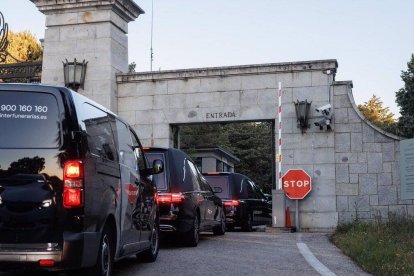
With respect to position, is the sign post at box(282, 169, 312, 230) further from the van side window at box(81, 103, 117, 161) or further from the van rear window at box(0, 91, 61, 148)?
the van rear window at box(0, 91, 61, 148)

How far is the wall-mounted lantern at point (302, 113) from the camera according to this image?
16.9 meters

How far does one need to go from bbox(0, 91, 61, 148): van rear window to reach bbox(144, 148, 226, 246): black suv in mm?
4798

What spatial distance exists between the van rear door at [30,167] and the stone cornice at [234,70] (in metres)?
12.3

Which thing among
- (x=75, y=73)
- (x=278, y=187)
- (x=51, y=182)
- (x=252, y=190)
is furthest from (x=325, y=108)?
(x=51, y=182)

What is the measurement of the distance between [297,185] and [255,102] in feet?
8.87

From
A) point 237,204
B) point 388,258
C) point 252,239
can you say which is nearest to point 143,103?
point 237,204

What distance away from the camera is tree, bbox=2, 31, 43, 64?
1389 inches

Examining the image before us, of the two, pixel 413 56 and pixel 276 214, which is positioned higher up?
pixel 413 56

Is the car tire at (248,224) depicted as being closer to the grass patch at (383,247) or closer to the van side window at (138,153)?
the grass patch at (383,247)

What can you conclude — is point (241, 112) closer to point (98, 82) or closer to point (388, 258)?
point (98, 82)

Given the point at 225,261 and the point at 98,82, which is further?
the point at 98,82

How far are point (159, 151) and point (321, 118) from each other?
24.3 feet

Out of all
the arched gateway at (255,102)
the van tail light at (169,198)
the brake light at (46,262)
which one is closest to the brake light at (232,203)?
the arched gateway at (255,102)

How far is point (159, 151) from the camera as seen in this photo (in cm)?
1073
